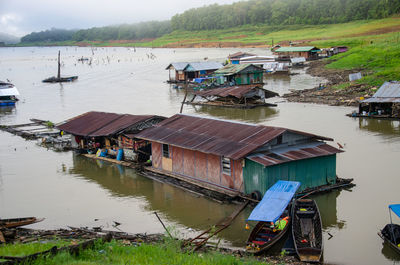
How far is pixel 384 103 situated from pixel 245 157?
2074 centimetres

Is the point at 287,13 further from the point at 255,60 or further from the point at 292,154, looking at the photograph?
the point at 292,154

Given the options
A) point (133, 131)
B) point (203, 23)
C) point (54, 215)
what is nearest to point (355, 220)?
point (54, 215)

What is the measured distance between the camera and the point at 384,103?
3356 cm

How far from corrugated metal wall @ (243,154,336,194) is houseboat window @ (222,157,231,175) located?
91 cm

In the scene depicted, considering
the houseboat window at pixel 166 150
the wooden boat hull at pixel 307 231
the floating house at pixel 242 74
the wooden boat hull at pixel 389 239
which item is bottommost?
the wooden boat hull at pixel 389 239

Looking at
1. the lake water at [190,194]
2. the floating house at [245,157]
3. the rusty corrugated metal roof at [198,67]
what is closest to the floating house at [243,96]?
the lake water at [190,194]

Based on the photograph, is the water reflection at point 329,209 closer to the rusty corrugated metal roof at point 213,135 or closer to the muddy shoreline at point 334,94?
the rusty corrugated metal roof at point 213,135

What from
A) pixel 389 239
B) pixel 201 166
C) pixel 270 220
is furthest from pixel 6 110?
pixel 389 239

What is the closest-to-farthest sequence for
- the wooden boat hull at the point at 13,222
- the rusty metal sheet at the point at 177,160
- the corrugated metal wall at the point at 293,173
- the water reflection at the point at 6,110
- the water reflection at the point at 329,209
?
the wooden boat hull at the point at 13,222 → the water reflection at the point at 329,209 → the corrugated metal wall at the point at 293,173 → the rusty metal sheet at the point at 177,160 → the water reflection at the point at 6,110

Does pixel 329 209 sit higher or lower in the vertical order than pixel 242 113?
lower

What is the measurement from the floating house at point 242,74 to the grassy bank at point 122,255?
4295 centimetres

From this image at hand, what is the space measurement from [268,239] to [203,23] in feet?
579

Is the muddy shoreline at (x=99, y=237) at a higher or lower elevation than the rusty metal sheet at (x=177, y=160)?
lower

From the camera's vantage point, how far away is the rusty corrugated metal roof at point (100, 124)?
25203 millimetres
